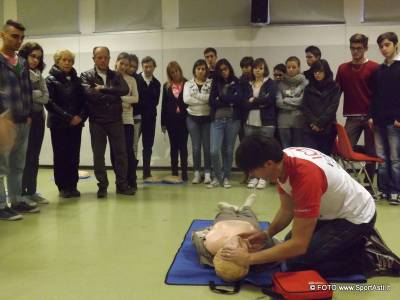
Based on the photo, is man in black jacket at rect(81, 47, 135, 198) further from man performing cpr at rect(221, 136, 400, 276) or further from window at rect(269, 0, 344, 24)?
window at rect(269, 0, 344, 24)

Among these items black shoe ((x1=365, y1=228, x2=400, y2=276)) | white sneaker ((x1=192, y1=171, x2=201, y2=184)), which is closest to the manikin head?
black shoe ((x1=365, y1=228, x2=400, y2=276))

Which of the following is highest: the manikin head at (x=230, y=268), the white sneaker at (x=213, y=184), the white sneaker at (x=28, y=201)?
the manikin head at (x=230, y=268)

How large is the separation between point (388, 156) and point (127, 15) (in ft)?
14.2

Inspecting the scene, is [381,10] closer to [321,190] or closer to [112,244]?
[321,190]

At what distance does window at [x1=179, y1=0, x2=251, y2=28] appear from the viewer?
20.1 feet

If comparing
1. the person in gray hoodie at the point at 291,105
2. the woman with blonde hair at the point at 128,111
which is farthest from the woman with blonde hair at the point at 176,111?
the person in gray hoodie at the point at 291,105

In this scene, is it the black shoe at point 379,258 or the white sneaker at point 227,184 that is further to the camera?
the white sneaker at point 227,184

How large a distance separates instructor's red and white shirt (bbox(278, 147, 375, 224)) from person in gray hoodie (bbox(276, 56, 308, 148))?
257 cm

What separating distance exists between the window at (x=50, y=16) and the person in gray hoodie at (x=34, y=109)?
9.25 feet

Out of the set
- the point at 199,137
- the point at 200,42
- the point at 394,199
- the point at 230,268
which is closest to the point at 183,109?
the point at 199,137

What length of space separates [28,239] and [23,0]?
5044 mm

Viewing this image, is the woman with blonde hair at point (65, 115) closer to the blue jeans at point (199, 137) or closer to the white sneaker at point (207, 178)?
the blue jeans at point (199, 137)

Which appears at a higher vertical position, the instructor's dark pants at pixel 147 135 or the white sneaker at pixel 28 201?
the instructor's dark pants at pixel 147 135

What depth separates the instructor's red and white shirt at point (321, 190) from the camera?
193 cm
